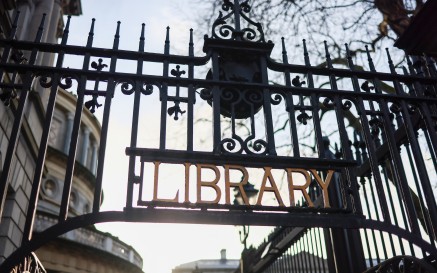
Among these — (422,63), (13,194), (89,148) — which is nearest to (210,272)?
(89,148)

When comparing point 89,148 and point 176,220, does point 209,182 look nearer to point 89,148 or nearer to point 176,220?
point 176,220

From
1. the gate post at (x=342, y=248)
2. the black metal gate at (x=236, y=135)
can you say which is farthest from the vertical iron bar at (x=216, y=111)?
the gate post at (x=342, y=248)

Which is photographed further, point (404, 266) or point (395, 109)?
point (395, 109)

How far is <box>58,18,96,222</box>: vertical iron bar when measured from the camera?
342cm

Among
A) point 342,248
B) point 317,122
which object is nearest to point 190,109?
point 317,122

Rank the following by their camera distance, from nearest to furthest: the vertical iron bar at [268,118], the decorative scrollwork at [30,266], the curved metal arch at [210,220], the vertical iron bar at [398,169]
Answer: the curved metal arch at [210,220]
the decorative scrollwork at [30,266]
the vertical iron bar at [398,169]
the vertical iron bar at [268,118]

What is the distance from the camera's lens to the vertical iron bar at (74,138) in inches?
134

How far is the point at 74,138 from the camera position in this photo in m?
3.71

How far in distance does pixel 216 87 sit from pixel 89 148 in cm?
4075

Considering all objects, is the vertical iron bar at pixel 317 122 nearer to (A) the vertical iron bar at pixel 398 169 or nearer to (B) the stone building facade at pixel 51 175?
(A) the vertical iron bar at pixel 398 169

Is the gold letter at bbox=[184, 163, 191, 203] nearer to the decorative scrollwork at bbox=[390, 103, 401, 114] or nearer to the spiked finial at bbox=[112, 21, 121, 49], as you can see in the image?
the spiked finial at bbox=[112, 21, 121, 49]

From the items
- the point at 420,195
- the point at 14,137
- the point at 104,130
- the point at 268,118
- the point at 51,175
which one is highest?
the point at 51,175

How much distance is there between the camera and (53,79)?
3951mm

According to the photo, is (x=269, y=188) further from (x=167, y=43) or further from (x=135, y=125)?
(x=167, y=43)
